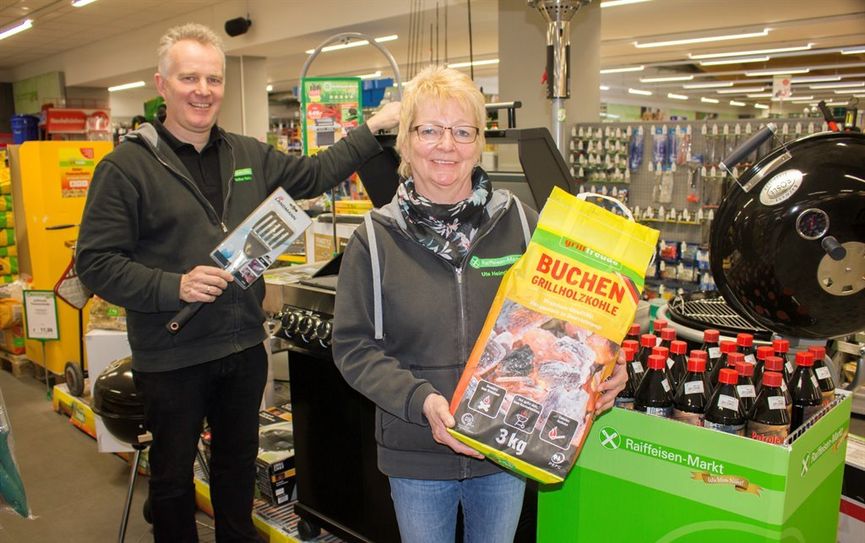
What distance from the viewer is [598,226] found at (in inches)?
50.0

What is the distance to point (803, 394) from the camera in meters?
1.59

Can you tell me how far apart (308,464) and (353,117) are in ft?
5.33

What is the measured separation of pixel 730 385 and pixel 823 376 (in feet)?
1.05

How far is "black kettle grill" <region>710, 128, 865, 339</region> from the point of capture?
134cm

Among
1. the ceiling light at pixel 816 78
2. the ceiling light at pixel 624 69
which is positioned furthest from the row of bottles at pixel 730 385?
the ceiling light at pixel 816 78

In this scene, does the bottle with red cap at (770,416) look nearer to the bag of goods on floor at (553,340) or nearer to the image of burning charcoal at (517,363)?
the bag of goods on floor at (553,340)

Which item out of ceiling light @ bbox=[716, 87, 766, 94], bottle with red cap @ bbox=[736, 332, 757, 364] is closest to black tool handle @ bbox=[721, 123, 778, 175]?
bottle with red cap @ bbox=[736, 332, 757, 364]

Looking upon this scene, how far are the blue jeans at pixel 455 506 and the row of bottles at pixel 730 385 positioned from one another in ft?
1.27

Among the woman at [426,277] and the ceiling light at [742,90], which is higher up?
the ceiling light at [742,90]

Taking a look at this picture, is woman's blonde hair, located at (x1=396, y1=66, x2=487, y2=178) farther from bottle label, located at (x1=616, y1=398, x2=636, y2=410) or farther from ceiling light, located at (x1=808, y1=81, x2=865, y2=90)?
ceiling light, located at (x1=808, y1=81, x2=865, y2=90)

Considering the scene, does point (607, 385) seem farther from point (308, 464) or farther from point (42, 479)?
point (42, 479)

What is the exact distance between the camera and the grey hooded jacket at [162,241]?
1837mm

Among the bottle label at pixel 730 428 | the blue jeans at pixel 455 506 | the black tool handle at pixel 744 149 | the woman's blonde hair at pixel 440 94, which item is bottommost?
the blue jeans at pixel 455 506

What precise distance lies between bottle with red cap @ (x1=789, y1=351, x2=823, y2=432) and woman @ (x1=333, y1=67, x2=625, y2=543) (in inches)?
20.4
